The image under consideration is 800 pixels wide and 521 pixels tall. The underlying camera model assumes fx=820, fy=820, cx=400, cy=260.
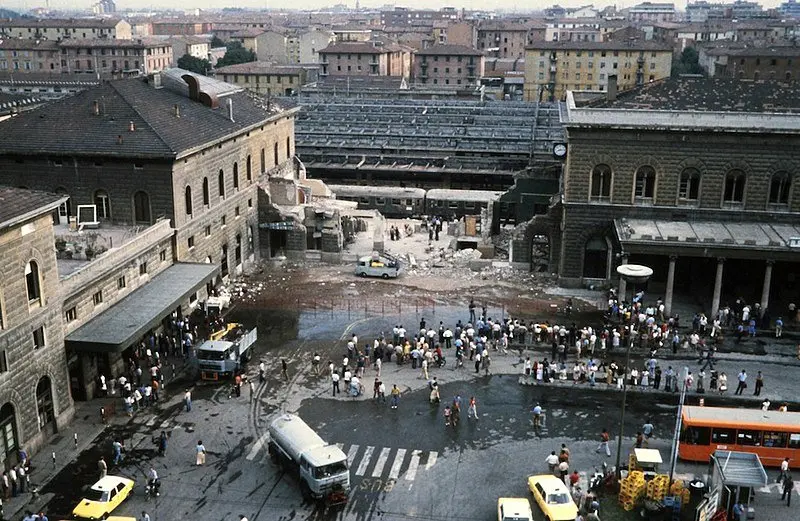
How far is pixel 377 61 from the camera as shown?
160250 millimetres

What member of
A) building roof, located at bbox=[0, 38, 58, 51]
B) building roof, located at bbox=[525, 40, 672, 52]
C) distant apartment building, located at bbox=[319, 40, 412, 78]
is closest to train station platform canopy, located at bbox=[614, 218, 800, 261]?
building roof, located at bbox=[525, 40, 672, 52]

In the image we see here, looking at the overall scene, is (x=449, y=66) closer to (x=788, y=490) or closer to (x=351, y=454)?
(x=351, y=454)

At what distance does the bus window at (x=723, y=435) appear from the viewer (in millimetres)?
35000

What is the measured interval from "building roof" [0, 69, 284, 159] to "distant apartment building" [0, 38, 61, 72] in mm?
129922

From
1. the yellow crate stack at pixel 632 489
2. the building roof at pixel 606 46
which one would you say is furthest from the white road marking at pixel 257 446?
the building roof at pixel 606 46

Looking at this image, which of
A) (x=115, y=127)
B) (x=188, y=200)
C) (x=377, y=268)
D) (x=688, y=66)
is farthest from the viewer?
(x=688, y=66)

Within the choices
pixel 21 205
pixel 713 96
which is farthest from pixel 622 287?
pixel 21 205

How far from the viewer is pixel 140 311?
43969 millimetres

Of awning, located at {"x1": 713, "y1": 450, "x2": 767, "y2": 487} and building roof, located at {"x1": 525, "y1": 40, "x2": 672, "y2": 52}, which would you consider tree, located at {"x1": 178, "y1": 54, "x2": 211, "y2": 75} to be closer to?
building roof, located at {"x1": 525, "y1": 40, "x2": 672, "y2": 52}

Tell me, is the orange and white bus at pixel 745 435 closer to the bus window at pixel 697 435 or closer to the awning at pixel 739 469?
the bus window at pixel 697 435

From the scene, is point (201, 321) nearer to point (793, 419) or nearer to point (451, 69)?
point (793, 419)

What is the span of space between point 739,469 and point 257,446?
67.2 feet

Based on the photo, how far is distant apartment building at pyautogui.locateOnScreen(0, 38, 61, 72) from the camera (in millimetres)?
173625

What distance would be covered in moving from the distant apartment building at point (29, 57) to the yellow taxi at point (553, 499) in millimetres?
167794
